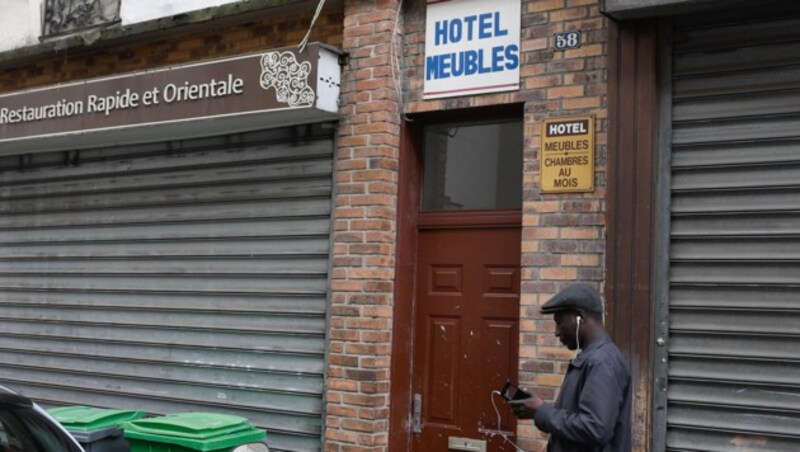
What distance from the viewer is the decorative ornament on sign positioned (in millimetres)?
6801

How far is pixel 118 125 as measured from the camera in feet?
25.9

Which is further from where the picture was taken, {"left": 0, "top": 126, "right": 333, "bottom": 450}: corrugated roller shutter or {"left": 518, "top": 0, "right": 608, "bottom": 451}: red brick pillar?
{"left": 0, "top": 126, "right": 333, "bottom": 450}: corrugated roller shutter

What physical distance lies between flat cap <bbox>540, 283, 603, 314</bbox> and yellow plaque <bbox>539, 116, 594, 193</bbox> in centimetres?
147

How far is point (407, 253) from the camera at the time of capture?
6848 millimetres

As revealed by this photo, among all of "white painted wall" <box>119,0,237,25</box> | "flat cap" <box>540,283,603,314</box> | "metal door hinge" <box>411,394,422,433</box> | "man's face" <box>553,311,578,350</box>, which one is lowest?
"metal door hinge" <box>411,394,422,433</box>

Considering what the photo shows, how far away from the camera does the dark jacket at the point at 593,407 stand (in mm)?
4191

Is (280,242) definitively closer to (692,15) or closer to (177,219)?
(177,219)

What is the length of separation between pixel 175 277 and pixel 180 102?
1592mm

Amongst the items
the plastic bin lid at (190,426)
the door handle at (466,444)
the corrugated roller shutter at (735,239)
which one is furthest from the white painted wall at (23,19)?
the corrugated roller shutter at (735,239)

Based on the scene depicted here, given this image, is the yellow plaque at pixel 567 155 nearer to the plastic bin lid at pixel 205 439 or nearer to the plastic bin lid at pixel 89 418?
the plastic bin lid at pixel 205 439

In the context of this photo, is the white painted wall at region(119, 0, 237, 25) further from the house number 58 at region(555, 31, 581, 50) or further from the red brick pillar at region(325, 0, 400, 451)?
the house number 58 at region(555, 31, 581, 50)

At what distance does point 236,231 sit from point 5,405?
372 cm

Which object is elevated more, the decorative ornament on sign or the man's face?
the decorative ornament on sign

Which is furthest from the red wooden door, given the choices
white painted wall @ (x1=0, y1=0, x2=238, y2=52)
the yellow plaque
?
white painted wall @ (x1=0, y1=0, x2=238, y2=52)
